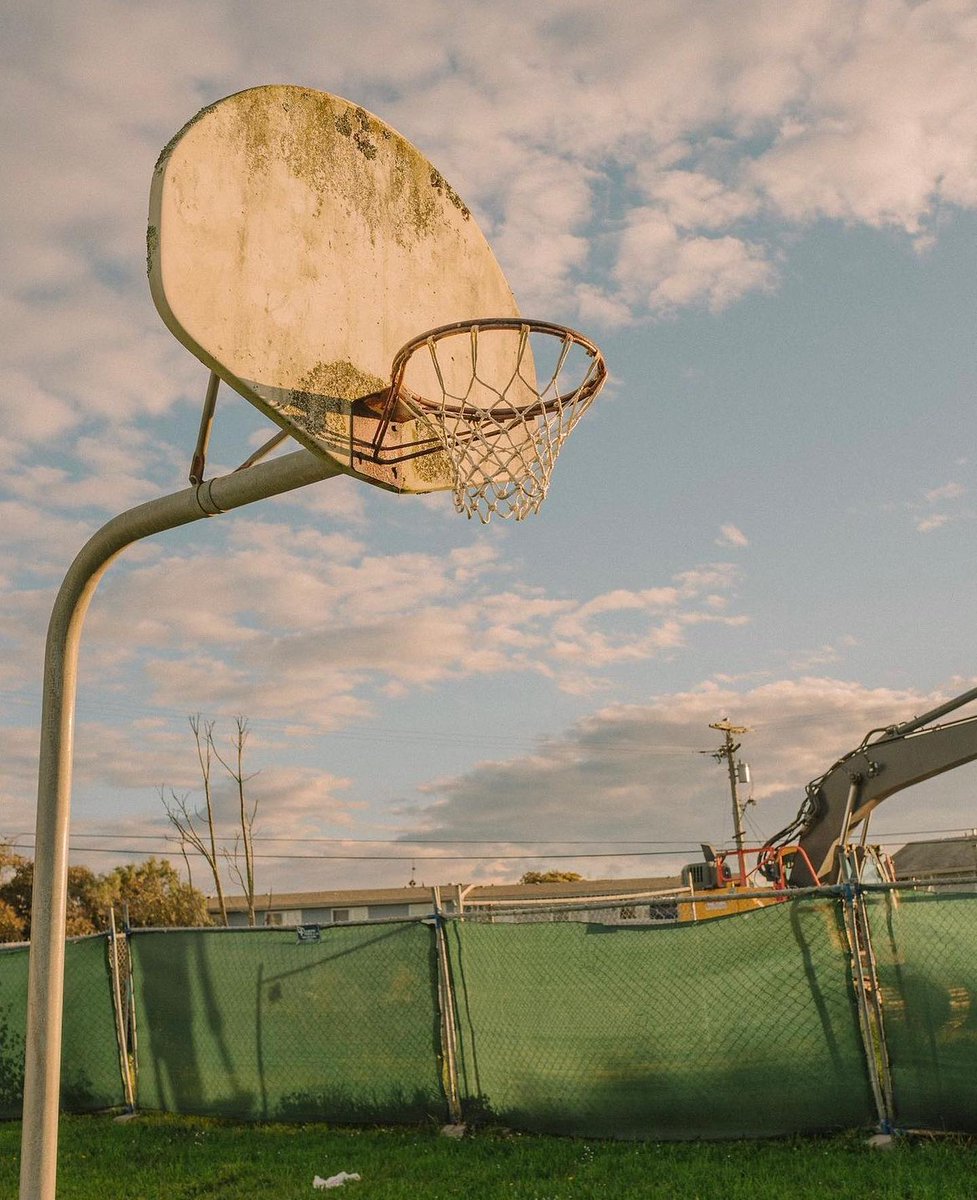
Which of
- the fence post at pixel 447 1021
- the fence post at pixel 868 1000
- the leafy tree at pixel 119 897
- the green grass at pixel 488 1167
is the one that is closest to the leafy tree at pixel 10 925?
the leafy tree at pixel 119 897

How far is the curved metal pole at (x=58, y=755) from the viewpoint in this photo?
17.0 feet

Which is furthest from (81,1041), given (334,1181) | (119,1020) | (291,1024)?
(334,1181)

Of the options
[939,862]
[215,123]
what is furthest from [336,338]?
[939,862]

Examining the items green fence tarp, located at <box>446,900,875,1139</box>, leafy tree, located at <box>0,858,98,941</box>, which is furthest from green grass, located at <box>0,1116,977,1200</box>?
leafy tree, located at <box>0,858,98,941</box>

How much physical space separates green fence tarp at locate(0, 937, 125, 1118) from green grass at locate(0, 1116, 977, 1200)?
1316 millimetres

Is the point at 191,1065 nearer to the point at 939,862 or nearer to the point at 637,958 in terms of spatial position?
the point at 637,958

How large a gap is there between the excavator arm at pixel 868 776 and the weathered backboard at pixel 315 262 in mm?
→ 9891

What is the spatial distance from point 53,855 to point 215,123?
11.6ft

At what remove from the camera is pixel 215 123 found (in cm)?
504

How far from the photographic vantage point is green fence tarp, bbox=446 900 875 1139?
777 centimetres

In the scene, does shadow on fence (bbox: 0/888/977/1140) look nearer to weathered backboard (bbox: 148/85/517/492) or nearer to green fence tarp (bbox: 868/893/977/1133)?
green fence tarp (bbox: 868/893/977/1133)

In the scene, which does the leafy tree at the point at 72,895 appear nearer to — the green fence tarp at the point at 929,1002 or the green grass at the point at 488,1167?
the green grass at the point at 488,1167

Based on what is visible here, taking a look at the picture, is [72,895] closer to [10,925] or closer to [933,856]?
[10,925]

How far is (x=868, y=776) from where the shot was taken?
1486cm
